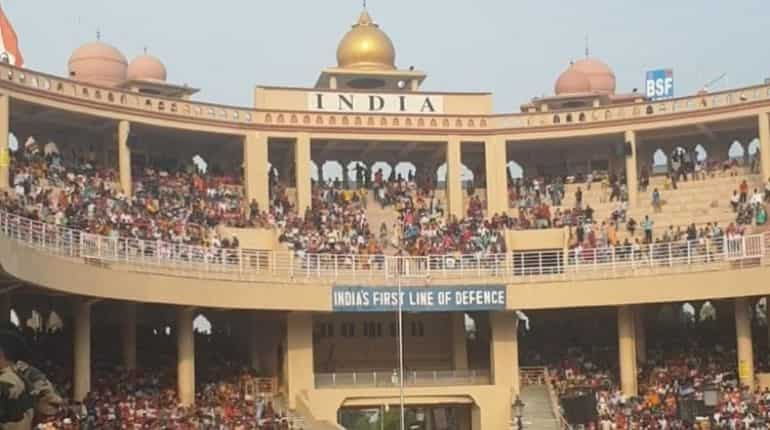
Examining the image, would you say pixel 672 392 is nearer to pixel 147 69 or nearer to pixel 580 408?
pixel 580 408

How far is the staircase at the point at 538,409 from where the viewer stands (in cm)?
4200

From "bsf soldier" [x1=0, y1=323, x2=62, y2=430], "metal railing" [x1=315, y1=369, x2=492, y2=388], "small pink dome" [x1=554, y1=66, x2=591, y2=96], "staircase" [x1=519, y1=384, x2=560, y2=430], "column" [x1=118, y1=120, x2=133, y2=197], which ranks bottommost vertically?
"staircase" [x1=519, y1=384, x2=560, y2=430]

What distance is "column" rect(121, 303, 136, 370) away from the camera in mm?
40688

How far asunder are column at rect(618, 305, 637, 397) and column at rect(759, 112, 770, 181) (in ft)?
23.3

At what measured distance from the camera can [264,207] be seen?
155 ft

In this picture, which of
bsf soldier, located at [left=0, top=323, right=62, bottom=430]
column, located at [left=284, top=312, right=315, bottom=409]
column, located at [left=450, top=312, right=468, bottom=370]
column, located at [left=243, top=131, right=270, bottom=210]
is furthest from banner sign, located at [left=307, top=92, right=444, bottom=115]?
bsf soldier, located at [left=0, top=323, right=62, bottom=430]

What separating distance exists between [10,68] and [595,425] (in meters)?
20.2

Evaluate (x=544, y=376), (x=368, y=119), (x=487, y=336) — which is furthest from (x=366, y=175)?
(x=544, y=376)

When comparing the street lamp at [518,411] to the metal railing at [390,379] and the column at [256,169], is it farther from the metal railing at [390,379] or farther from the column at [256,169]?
the column at [256,169]

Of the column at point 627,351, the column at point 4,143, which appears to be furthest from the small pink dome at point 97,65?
the column at point 627,351

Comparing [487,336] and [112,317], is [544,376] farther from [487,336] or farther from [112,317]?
[112,317]

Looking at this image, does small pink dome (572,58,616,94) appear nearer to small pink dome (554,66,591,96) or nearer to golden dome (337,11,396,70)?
small pink dome (554,66,591,96)

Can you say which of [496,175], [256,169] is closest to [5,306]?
[256,169]

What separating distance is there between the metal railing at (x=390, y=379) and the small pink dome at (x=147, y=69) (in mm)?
14061
